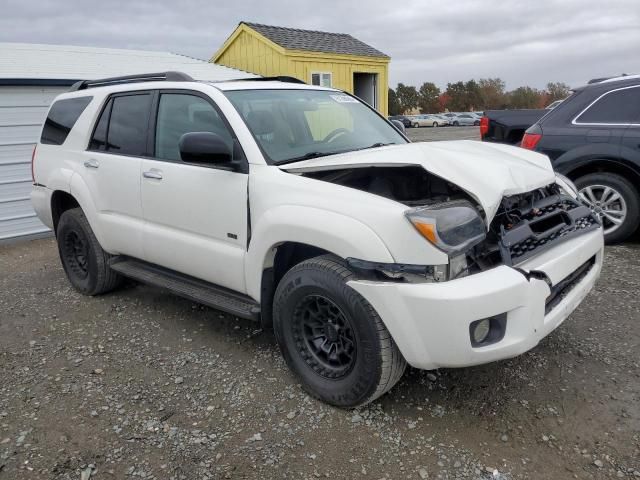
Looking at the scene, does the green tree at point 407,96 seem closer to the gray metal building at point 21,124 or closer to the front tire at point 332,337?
the gray metal building at point 21,124

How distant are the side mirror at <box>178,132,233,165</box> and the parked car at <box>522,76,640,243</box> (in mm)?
4135

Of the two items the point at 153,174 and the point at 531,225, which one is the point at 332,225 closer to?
the point at 531,225

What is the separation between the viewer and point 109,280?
187 inches

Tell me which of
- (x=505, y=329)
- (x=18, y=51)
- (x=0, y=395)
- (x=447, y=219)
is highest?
(x=18, y=51)

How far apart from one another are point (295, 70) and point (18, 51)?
22.6 feet

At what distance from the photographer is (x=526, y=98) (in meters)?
64.8

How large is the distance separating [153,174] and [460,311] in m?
2.45

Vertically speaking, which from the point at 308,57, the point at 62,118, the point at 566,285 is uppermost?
the point at 308,57

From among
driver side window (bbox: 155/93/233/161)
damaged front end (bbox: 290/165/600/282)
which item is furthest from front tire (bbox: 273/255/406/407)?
driver side window (bbox: 155/93/233/161)

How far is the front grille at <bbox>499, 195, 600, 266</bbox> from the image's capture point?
8.96ft

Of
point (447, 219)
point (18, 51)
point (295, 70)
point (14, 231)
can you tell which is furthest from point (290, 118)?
point (295, 70)

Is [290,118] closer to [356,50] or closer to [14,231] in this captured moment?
[14,231]

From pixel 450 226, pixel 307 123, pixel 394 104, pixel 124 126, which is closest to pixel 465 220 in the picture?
pixel 450 226

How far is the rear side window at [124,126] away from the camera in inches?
159
